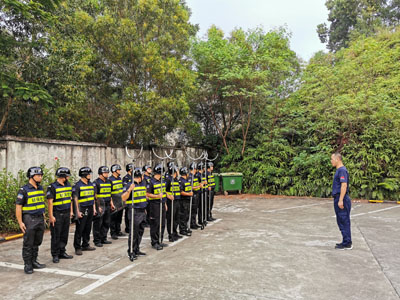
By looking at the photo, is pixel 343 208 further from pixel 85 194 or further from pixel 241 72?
pixel 241 72

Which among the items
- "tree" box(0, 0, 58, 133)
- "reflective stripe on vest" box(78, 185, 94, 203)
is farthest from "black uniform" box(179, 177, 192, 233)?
"tree" box(0, 0, 58, 133)

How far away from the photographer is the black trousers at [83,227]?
608 cm

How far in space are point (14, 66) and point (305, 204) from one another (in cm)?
1158

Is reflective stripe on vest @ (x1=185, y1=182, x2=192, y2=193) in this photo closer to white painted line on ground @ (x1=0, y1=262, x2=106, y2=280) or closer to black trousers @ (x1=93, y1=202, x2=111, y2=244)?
black trousers @ (x1=93, y1=202, x2=111, y2=244)

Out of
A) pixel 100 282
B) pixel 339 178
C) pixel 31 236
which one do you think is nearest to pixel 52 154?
pixel 31 236

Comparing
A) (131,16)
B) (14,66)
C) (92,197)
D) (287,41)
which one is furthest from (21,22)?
(287,41)

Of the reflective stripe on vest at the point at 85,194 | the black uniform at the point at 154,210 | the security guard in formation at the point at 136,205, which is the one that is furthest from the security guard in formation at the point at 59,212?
the black uniform at the point at 154,210

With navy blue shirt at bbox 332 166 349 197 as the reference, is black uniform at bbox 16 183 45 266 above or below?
below

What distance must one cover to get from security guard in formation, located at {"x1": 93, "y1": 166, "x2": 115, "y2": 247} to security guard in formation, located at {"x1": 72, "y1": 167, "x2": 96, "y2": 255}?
297 millimetres

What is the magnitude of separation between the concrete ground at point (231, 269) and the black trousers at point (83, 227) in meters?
0.34

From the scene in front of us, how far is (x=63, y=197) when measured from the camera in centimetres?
568

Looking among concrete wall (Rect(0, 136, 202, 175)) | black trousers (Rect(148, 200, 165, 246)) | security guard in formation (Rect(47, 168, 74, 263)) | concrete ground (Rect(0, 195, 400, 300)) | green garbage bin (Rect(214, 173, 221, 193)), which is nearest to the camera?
concrete ground (Rect(0, 195, 400, 300))

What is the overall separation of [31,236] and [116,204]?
7.67 feet

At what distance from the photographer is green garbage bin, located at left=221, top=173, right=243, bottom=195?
1581 cm
